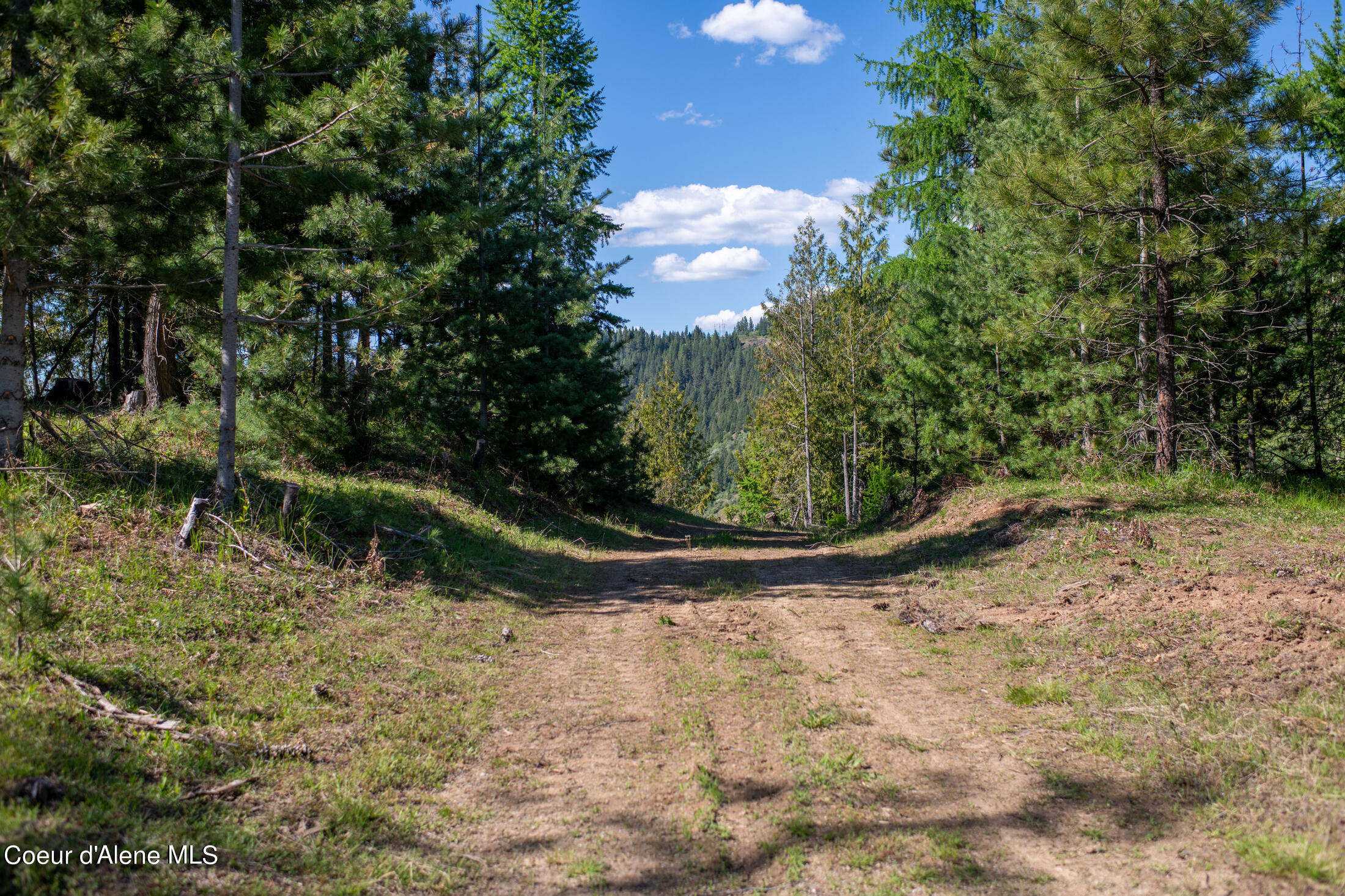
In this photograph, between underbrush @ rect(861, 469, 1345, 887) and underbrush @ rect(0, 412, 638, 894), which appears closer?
underbrush @ rect(0, 412, 638, 894)

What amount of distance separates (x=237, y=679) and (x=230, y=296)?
445 cm

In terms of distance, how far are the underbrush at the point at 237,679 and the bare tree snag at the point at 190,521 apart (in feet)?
0.32

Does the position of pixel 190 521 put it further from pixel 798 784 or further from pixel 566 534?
pixel 566 534

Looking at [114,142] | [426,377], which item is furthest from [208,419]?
[114,142]

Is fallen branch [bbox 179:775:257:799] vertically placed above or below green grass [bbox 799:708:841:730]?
above

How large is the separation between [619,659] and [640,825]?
269 cm

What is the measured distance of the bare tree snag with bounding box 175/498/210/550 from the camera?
6289 millimetres

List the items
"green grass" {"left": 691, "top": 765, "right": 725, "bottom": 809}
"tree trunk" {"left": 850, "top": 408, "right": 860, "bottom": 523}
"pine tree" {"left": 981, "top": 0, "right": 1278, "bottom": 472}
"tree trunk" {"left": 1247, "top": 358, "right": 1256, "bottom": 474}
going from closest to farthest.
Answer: "green grass" {"left": 691, "top": 765, "right": 725, "bottom": 809}, "pine tree" {"left": 981, "top": 0, "right": 1278, "bottom": 472}, "tree trunk" {"left": 1247, "top": 358, "right": 1256, "bottom": 474}, "tree trunk" {"left": 850, "top": 408, "right": 860, "bottom": 523}

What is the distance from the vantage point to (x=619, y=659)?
6184 millimetres

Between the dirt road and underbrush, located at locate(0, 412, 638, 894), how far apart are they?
17.3 inches

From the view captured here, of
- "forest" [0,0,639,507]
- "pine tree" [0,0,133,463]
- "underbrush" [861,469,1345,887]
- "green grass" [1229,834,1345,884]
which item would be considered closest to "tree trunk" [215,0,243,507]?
"forest" [0,0,639,507]

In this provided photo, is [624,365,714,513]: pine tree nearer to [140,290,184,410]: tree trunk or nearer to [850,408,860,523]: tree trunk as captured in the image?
[850,408,860,523]: tree trunk

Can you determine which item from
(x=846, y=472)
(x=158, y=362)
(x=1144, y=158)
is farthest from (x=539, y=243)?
(x=846, y=472)

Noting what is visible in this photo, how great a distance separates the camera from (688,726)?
15.2 ft
